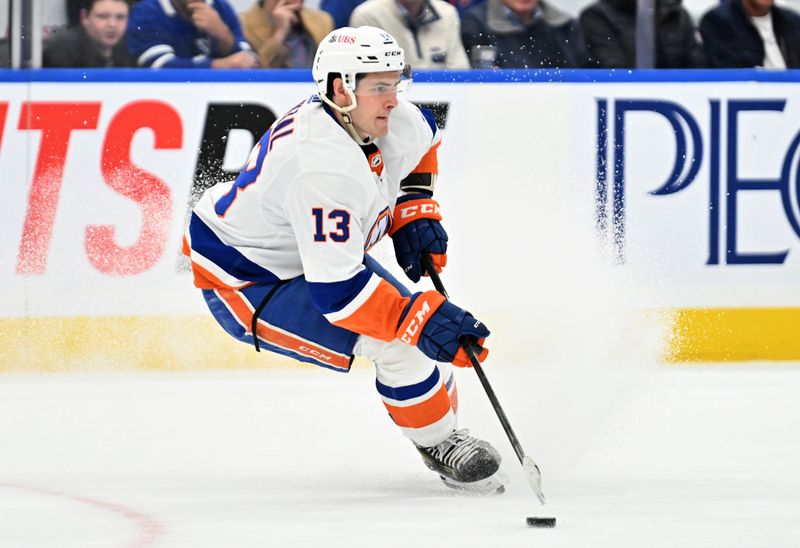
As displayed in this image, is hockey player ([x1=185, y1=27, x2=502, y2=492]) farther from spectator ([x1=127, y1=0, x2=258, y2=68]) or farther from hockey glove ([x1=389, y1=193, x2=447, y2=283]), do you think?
spectator ([x1=127, y1=0, x2=258, y2=68])

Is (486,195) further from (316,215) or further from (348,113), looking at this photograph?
(316,215)

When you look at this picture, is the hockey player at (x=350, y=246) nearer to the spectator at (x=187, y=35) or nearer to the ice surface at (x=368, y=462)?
the ice surface at (x=368, y=462)

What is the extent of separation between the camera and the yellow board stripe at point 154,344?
5.38m

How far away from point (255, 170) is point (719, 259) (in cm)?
265

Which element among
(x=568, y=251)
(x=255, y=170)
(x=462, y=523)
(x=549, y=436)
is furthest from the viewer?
(x=568, y=251)

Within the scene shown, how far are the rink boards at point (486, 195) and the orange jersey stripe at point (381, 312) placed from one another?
1.92 meters

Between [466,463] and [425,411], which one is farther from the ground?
[425,411]

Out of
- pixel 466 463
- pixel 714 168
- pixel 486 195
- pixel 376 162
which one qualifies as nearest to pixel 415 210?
pixel 376 162

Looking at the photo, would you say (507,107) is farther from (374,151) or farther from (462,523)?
(462,523)

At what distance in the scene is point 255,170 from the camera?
348 cm

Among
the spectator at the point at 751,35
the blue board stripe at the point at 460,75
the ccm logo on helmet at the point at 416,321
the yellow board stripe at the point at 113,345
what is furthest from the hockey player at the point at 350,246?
the spectator at the point at 751,35

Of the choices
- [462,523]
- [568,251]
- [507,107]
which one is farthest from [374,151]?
[507,107]

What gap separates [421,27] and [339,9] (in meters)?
0.30

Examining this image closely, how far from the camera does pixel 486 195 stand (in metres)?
5.59
